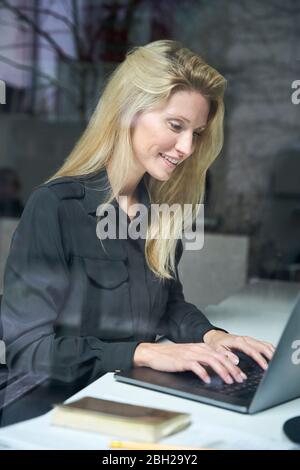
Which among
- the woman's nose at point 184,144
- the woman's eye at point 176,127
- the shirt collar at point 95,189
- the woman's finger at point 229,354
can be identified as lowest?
the woman's finger at point 229,354

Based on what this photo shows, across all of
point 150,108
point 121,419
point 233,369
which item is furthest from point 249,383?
point 150,108

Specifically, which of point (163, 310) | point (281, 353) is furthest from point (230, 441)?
point (163, 310)

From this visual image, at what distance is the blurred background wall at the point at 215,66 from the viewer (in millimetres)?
1891

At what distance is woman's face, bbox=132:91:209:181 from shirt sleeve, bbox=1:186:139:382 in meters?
0.26

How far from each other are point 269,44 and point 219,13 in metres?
0.17

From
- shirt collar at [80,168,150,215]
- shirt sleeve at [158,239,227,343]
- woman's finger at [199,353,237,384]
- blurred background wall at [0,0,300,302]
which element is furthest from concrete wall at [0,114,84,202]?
woman's finger at [199,353,237,384]

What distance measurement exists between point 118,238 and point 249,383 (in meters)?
0.56

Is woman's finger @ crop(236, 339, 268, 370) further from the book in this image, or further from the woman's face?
the woman's face

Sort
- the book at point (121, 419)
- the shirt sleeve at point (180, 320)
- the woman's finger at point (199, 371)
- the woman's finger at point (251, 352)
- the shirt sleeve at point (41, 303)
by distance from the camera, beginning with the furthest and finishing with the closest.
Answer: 1. the shirt sleeve at point (180, 320)
2. the shirt sleeve at point (41, 303)
3. the woman's finger at point (251, 352)
4. the woman's finger at point (199, 371)
5. the book at point (121, 419)

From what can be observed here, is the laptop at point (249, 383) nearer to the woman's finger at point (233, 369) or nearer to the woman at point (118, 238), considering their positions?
the woman's finger at point (233, 369)

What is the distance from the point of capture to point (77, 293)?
5.90ft

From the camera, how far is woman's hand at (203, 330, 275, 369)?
1604 millimetres

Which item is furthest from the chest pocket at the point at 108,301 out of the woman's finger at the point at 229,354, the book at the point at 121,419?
the book at the point at 121,419

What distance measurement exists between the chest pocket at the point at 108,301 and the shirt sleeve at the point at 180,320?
0.34 feet
